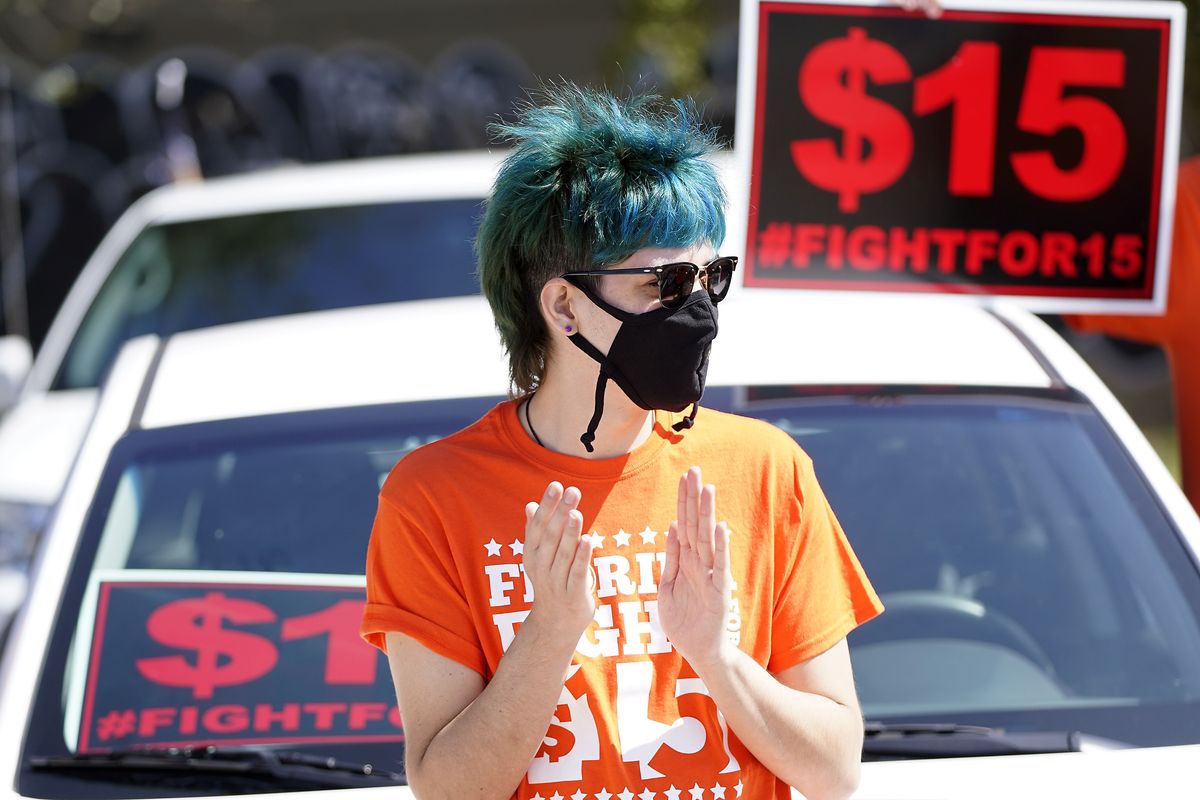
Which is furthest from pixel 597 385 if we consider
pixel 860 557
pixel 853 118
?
pixel 853 118

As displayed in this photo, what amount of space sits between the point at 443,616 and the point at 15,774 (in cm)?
83

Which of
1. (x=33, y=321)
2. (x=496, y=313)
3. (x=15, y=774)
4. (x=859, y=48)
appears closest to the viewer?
(x=496, y=313)

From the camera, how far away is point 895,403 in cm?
272

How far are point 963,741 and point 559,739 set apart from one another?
2.46 ft

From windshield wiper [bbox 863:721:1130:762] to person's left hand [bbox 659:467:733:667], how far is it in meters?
0.62

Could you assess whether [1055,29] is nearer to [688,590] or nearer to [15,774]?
[688,590]

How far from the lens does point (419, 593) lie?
179cm

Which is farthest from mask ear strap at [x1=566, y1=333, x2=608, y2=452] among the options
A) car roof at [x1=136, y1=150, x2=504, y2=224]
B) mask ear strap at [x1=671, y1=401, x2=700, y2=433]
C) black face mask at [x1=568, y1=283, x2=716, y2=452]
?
car roof at [x1=136, y1=150, x2=504, y2=224]

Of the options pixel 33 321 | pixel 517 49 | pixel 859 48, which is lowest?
pixel 33 321

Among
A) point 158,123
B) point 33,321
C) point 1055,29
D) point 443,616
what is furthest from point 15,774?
point 158,123

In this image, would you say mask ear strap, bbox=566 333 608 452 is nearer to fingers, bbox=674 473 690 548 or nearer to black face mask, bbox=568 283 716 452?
black face mask, bbox=568 283 716 452

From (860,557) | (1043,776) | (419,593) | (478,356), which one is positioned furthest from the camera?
(478,356)

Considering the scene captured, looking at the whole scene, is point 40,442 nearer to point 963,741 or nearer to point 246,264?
point 246,264

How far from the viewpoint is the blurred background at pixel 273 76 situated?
1168cm
